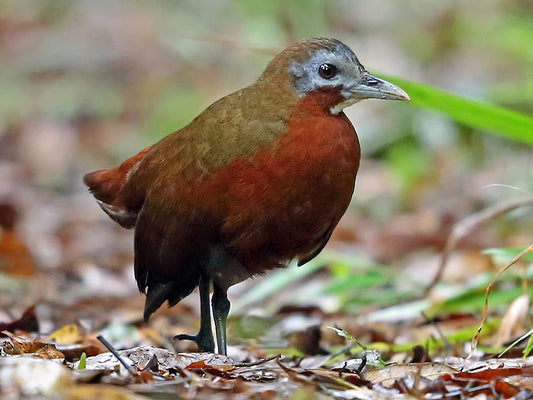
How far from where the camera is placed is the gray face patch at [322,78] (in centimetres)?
377

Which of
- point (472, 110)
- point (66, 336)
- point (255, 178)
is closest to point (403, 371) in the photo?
point (255, 178)

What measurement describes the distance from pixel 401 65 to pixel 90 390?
8403 millimetres

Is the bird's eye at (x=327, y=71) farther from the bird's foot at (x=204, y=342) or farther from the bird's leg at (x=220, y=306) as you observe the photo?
the bird's foot at (x=204, y=342)

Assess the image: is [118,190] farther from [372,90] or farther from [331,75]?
[372,90]

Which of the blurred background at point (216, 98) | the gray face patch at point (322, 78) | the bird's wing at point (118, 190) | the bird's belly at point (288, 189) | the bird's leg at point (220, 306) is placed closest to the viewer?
the bird's belly at point (288, 189)

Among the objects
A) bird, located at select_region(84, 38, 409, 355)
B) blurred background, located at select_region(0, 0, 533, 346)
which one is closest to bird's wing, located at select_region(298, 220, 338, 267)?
bird, located at select_region(84, 38, 409, 355)

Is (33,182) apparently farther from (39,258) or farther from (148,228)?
(148,228)

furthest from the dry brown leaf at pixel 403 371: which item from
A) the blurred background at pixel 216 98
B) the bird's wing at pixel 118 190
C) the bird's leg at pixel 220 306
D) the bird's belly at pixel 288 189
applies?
the blurred background at pixel 216 98

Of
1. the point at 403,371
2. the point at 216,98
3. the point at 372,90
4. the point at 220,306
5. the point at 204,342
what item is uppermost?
the point at 216,98

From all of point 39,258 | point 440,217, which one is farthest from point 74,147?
point 440,217

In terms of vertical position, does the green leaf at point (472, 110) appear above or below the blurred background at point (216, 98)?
below

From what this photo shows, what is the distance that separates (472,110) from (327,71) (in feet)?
2.98

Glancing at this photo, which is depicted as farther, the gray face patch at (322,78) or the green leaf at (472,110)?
the green leaf at (472,110)

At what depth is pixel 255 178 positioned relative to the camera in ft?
11.6
